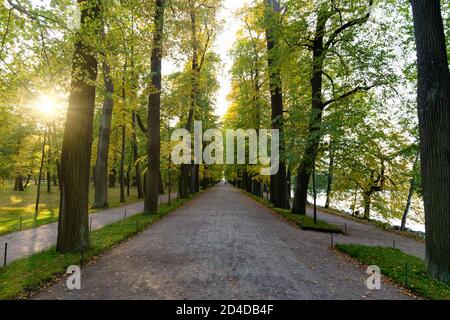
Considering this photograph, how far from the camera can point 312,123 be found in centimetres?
1381

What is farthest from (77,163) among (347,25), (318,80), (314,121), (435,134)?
(347,25)

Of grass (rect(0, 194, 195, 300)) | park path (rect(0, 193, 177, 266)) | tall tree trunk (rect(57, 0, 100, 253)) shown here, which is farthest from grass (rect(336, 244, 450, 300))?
park path (rect(0, 193, 177, 266))

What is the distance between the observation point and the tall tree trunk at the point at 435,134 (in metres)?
6.57

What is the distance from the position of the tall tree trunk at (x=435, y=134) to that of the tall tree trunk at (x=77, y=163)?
904cm

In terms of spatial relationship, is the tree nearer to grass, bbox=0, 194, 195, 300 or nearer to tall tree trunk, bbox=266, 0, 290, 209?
tall tree trunk, bbox=266, 0, 290, 209

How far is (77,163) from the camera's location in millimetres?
8172

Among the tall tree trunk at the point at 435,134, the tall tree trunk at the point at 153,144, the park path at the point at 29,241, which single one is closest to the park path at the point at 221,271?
the tall tree trunk at the point at 435,134

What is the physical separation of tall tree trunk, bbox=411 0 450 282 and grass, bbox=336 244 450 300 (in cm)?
40

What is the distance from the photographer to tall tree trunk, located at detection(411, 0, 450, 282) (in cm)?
657

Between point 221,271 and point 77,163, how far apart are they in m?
5.31

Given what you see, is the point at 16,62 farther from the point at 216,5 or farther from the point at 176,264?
the point at 216,5

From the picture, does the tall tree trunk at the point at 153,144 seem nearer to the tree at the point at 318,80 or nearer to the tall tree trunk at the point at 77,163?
the tall tree trunk at the point at 77,163
